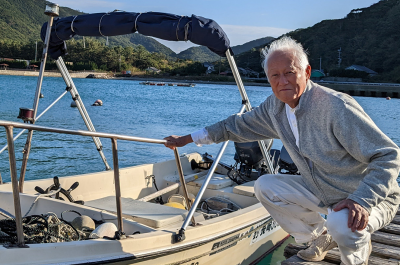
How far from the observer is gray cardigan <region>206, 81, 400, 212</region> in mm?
2436

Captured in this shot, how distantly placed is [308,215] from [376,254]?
1.38 meters

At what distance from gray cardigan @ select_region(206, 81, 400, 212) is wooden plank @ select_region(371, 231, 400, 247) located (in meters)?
1.80

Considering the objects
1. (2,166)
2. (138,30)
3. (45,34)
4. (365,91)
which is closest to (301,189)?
(138,30)

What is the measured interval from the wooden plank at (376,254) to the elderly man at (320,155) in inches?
26.5

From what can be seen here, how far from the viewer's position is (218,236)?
4293 mm

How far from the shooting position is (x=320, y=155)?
9.11 ft

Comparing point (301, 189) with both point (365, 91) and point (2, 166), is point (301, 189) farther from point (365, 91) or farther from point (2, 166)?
point (365, 91)

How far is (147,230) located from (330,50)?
11382 cm

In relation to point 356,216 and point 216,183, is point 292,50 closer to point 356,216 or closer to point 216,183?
point 356,216

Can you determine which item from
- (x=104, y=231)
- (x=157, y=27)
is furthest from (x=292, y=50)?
(x=104, y=231)

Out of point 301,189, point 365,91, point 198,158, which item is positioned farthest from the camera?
point 365,91

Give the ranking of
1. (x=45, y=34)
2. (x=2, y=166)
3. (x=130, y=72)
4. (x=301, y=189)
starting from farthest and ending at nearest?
(x=130, y=72)
(x=2, y=166)
(x=45, y=34)
(x=301, y=189)

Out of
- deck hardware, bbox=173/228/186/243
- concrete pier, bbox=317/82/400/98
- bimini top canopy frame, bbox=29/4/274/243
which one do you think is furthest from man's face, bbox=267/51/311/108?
concrete pier, bbox=317/82/400/98

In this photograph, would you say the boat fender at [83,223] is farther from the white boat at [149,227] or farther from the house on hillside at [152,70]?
the house on hillside at [152,70]
